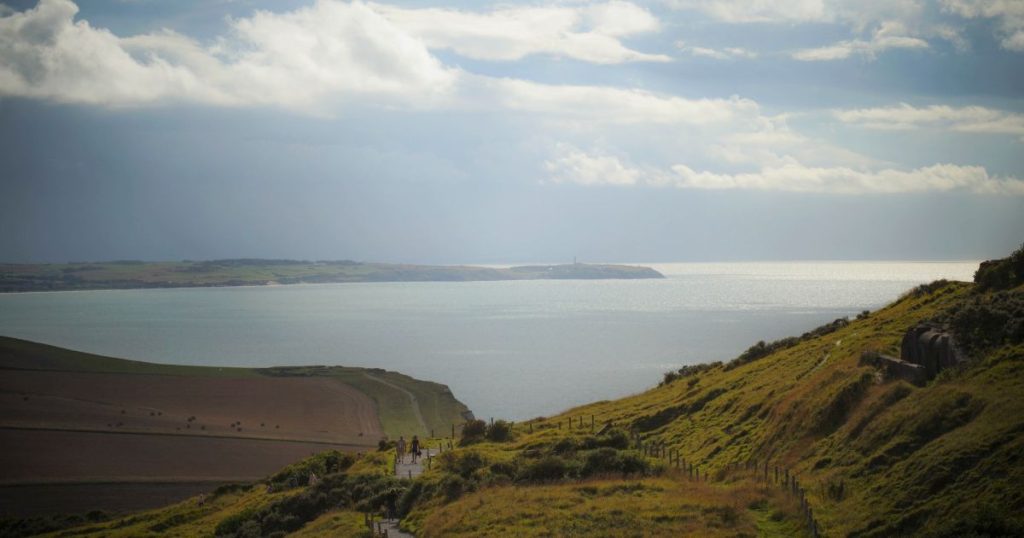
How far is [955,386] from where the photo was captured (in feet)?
87.4

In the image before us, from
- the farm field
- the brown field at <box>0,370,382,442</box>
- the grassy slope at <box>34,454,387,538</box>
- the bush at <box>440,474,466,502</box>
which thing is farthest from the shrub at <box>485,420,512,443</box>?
the brown field at <box>0,370,382,442</box>

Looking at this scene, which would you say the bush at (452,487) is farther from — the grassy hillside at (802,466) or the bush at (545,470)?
the bush at (545,470)

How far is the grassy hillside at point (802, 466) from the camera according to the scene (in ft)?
70.4

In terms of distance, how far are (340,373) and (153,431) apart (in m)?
49.9

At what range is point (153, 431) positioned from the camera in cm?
9156

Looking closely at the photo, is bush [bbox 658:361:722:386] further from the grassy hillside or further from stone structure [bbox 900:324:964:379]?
stone structure [bbox 900:324:964:379]

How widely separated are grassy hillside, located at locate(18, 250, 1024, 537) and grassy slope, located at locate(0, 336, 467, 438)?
58.8m

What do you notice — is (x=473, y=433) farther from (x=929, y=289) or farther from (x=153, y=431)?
(x=153, y=431)

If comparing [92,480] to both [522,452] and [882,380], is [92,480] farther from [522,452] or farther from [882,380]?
[882,380]

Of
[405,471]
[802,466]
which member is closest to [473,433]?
[405,471]

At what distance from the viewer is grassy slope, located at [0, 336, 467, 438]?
10369 cm

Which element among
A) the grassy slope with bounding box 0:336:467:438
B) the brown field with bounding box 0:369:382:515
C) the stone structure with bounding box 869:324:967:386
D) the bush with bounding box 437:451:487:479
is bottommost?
the brown field with bounding box 0:369:382:515

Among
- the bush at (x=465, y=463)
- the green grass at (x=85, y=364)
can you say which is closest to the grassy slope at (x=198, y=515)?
the bush at (x=465, y=463)

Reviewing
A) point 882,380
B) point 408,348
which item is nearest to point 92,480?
point 882,380
